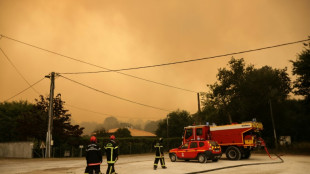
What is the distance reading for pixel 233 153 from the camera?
21.2 m

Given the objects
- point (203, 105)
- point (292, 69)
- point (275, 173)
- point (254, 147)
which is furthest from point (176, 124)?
point (275, 173)

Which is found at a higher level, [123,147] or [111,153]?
[111,153]

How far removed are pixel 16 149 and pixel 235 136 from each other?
2438 cm

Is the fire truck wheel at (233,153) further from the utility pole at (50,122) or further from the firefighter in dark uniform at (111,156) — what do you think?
the utility pole at (50,122)

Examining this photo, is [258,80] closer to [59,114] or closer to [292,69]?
[292,69]

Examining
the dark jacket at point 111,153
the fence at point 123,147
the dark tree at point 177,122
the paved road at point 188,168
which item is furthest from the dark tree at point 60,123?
the dark tree at point 177,122

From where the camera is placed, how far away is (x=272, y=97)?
39.2 m

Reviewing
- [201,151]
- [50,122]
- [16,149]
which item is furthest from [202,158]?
[16,149]

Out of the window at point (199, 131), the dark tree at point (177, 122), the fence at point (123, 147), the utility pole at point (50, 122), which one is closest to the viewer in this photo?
the window at point (199, 131)

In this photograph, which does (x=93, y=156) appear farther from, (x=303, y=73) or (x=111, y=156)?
(x=303, y=73)

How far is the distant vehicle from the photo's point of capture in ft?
59.0

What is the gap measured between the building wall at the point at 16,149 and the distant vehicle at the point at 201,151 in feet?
57.5

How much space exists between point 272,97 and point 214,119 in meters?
11.3

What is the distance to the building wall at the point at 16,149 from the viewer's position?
1107 inches
